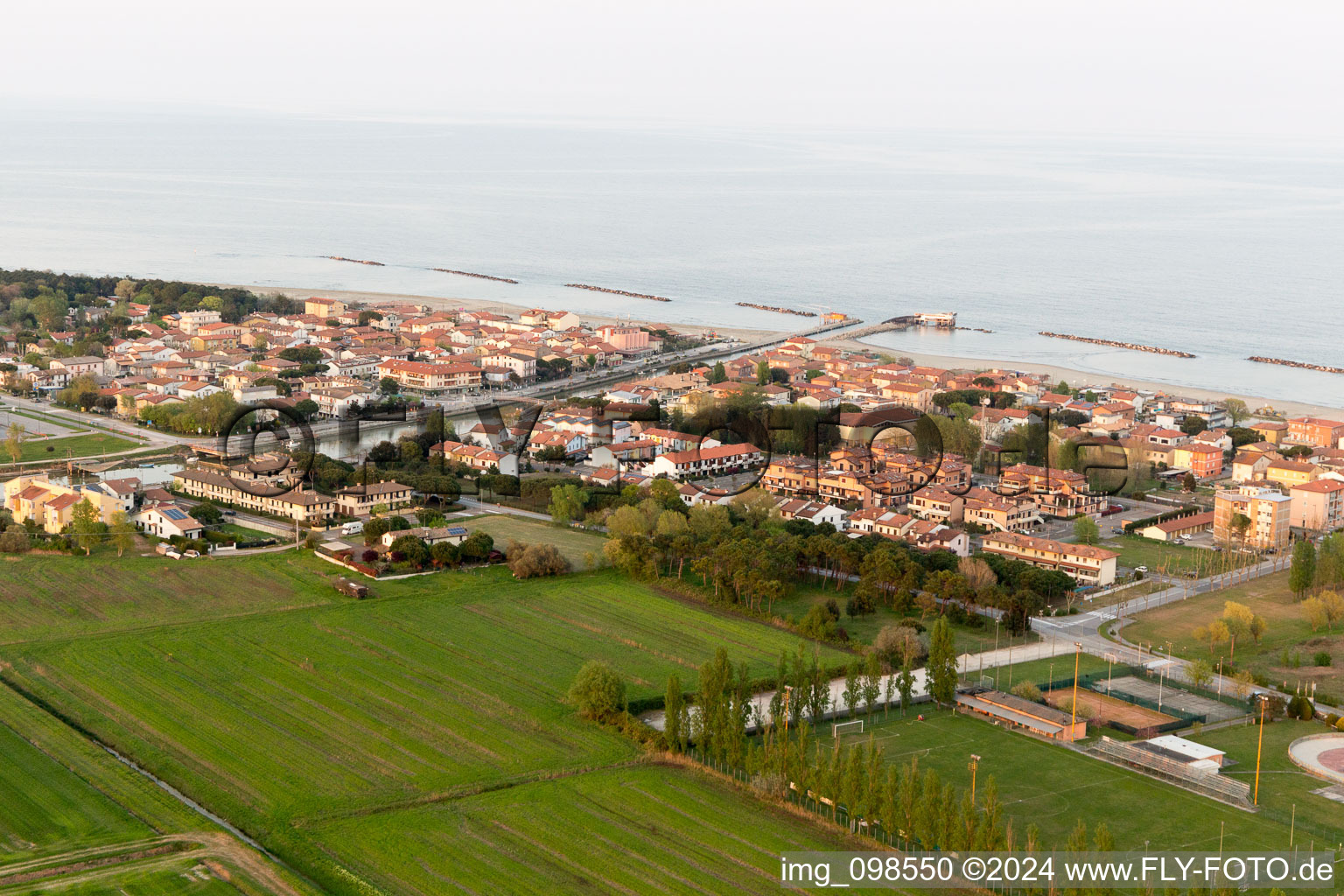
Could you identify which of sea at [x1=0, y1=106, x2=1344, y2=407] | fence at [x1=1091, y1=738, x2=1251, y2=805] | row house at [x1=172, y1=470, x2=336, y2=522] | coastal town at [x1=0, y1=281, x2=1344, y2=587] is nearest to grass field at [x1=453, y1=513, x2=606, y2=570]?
coastal town at [x1=0, y1=281, x2=1344, y2=587]

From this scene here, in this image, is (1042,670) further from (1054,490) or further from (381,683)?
(1054,490)

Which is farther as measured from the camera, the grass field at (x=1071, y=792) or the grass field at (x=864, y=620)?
the grass field at (x=864, y=620)

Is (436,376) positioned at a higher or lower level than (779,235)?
lower

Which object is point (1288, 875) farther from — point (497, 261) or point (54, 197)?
point (54, 197)

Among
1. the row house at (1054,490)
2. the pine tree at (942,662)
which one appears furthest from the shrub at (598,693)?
the row house at (1054,490)

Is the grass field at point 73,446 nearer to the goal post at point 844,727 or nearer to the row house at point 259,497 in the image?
the row house at point 259,497

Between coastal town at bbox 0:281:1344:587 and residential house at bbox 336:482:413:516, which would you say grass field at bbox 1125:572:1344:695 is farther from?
residential house at bbox 336:482:413:516

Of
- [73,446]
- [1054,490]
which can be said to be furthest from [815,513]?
[73,446]
